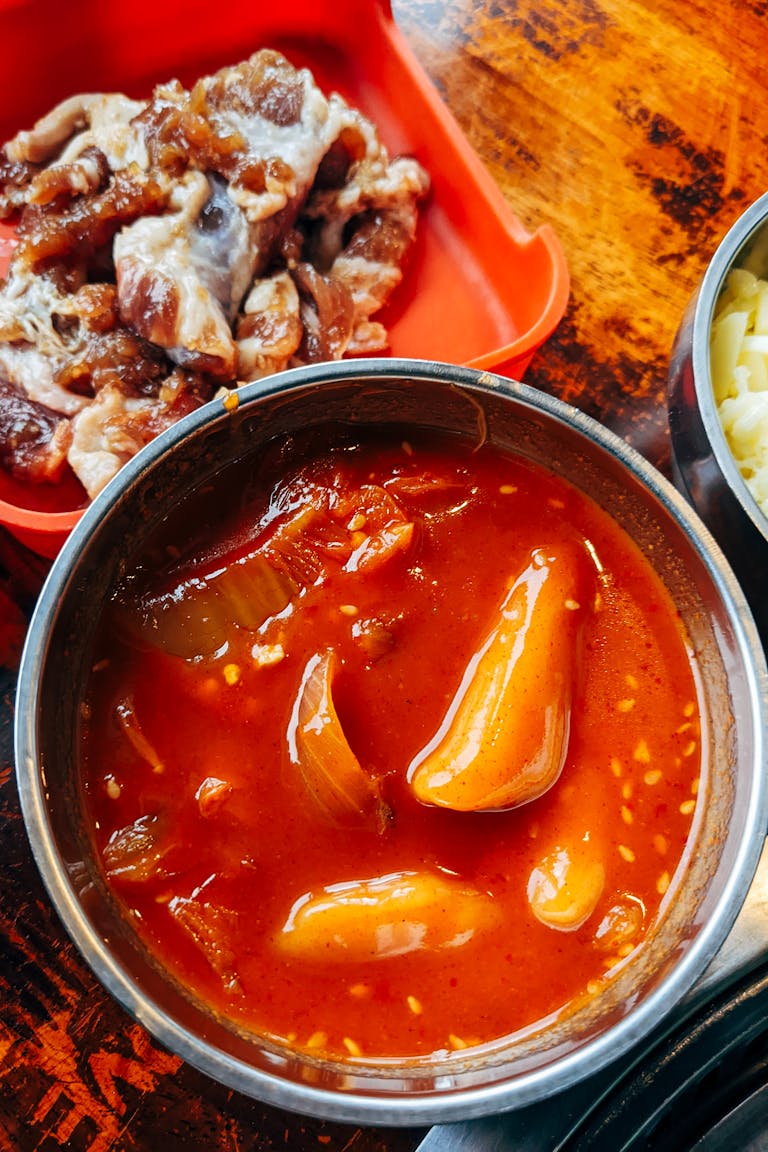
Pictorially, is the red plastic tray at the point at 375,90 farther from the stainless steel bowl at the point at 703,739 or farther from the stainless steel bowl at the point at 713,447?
the stainless steel bowl at the point at 703,739

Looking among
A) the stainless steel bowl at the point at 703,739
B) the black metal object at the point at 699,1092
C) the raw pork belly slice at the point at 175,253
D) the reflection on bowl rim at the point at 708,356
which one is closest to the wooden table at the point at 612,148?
the raw pork belly slice at the point at 175,253

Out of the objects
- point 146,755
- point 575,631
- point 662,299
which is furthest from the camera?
point 662,299

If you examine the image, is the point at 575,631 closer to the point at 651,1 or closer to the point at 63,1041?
the point at 63,1041

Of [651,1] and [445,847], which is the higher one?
[651,1]

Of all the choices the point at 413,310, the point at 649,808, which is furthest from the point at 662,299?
the point at 649,808

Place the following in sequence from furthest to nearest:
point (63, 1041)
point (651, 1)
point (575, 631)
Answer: point (651, 1), point (63, 1041), point (575, 631)

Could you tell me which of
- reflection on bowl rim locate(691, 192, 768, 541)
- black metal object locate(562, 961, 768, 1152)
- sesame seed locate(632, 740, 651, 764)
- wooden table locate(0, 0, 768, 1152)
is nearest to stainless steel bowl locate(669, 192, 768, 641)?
reflection on bowl rim locate(691, 192, 768, 541)
